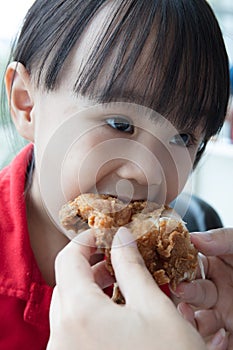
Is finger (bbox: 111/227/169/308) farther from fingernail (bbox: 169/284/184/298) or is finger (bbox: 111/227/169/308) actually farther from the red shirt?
the red shirt

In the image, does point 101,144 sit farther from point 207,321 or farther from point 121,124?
point 207,321


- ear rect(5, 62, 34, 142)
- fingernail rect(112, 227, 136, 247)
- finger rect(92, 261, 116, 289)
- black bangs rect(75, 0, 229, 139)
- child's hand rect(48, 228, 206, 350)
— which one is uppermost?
black bangs rect(75, 0, 229, 139)

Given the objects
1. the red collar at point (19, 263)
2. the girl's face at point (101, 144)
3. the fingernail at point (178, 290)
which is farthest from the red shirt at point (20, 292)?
the fingernail at point (178, 290)

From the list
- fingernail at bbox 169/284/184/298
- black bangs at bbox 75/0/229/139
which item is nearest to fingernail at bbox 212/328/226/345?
fingernail at bbox 169/284/184/298

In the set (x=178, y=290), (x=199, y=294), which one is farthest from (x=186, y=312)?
(x=178, y=290)

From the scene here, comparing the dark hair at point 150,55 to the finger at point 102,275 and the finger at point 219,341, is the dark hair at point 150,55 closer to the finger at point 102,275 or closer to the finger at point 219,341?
the finger at point 102,275

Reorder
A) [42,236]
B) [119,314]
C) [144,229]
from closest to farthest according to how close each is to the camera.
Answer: [119,314], [144,229], [42,236]
